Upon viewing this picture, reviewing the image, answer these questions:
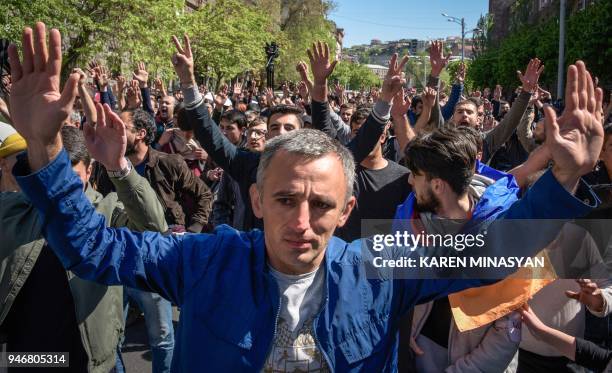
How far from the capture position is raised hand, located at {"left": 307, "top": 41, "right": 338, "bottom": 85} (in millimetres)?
3834

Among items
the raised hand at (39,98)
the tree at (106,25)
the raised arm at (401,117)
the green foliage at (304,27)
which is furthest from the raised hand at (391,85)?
the green foliage at (304,27)

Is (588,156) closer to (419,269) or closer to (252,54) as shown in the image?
(419,269)

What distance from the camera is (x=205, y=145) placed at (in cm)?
353

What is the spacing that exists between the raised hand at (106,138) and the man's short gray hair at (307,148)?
21.5 inches

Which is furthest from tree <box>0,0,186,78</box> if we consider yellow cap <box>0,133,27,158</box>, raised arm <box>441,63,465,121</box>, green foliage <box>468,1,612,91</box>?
green foliage <box>468,1,612,91</box>

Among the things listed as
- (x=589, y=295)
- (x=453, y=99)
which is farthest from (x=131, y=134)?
(x=453, y=99)

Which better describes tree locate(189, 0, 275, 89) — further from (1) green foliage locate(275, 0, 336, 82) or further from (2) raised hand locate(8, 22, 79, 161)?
(2) raised hand locate(8, 22, 79, 161)

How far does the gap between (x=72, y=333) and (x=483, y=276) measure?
1.78 m

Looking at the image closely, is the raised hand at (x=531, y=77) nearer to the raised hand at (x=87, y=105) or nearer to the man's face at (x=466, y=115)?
the man's face at (x=466, y=115)

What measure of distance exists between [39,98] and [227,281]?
0.75 meters

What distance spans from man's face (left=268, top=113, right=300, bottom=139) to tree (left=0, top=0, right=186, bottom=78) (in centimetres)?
1389

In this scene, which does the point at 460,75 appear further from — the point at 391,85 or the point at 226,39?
the point at 226,39

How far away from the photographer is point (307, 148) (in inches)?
68.2

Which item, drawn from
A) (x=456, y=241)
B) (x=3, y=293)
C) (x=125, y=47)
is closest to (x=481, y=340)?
(x=456, y=241)
